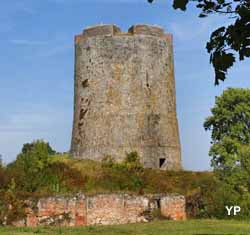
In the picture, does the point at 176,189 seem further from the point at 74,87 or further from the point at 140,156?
the point at 74,87

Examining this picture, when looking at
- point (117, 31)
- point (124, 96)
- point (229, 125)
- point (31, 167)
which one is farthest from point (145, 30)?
point (31, 167)

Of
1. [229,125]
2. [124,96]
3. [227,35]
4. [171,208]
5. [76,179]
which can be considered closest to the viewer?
[227,35]

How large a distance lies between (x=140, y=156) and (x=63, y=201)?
10.1 metres

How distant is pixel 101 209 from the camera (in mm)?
18031

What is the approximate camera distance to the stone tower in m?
27.2

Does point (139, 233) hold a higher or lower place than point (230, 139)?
lower

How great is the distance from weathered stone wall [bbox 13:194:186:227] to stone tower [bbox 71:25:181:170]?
8.53 m

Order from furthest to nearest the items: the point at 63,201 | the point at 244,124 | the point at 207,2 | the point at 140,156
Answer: the point at 244,124 → the point at 140,156 → the point at 63,201 → the point at 207,2

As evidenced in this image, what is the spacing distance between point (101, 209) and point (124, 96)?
32.6 feet

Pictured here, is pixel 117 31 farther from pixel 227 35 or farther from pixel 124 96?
pixel 227 35

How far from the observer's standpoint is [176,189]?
71.2 ft

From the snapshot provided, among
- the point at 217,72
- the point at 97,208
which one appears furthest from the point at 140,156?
the point at 217,72

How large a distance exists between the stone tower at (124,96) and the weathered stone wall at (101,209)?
853 centimetres

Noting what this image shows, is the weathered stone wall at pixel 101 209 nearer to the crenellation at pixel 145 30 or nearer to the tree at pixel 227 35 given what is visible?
the crenellation at pixel 145 30
